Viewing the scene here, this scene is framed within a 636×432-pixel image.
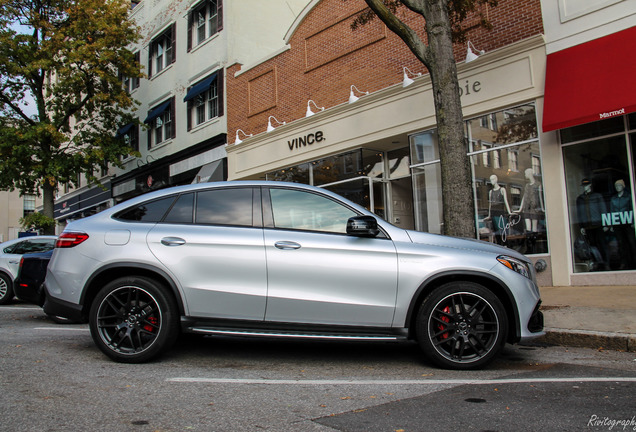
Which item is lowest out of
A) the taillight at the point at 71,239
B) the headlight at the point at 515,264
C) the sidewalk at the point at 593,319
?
the sidewalk at the point at 593,319

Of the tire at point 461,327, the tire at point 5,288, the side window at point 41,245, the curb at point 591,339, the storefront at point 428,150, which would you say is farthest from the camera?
the side window at point 41,245

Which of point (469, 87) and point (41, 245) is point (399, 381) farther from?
point (41, 245)

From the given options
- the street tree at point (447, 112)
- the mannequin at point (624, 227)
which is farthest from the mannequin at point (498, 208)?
the street tree at point (447, 112)

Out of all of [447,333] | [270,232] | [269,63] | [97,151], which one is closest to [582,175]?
[447,333]

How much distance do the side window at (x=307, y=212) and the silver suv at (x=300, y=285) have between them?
0.01 m

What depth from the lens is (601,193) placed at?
32.9ft

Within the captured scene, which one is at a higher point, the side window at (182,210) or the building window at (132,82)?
the building window at (132,82)

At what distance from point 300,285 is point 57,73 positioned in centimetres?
1899

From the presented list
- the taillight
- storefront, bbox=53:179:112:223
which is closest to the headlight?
the taillight

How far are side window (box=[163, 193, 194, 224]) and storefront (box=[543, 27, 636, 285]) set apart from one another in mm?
7442

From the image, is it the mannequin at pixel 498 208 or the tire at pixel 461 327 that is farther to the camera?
the mannequin at pixel 498 208

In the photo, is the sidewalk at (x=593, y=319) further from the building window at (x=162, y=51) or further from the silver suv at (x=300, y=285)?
the building window at (x=162, y=51)

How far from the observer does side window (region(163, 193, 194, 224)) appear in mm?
5184

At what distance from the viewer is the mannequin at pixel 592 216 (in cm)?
994
